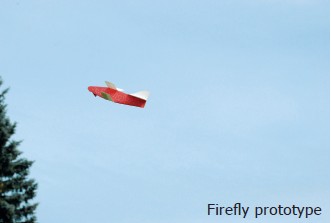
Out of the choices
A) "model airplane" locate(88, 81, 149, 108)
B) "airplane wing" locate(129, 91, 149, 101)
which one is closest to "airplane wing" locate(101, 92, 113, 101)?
"model airplane" locate(88, 81, 149, 108)

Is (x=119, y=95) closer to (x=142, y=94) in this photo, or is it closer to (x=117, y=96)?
(x=117, y=96)

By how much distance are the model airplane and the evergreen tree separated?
4.66m

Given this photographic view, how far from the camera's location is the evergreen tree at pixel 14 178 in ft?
130

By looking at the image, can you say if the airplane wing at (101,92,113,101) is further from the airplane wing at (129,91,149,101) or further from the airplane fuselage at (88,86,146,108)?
the airplane wing at (129,91,149,101)

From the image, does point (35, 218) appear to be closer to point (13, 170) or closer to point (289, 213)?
point (13, 170)

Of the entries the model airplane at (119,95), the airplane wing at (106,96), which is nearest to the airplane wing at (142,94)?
the model airplane at (119,95)

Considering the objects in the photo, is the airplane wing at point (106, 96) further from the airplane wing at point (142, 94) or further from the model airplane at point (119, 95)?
the airplane wing at point (142, 94)

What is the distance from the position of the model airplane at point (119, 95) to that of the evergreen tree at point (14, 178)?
15.3 feet

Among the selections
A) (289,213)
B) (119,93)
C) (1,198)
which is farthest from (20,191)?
(289,213)

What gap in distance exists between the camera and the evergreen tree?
39.5 m

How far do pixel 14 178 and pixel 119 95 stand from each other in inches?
250

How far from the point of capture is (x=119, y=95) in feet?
117

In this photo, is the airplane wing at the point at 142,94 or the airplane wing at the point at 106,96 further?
the airplane wing at the point at 106,96

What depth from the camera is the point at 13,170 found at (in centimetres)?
3981
